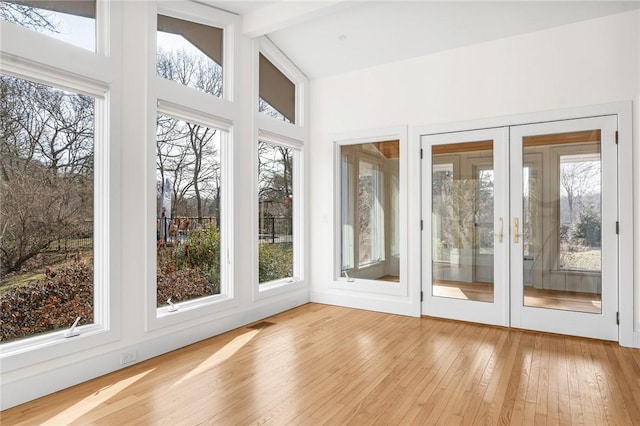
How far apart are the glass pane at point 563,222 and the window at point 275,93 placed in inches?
118

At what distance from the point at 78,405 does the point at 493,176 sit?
173 inches

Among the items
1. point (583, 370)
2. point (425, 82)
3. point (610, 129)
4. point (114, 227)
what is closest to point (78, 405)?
point (114, 227)

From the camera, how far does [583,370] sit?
10.1 feet

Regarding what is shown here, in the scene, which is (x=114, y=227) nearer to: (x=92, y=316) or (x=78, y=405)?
(x=92, y=316)

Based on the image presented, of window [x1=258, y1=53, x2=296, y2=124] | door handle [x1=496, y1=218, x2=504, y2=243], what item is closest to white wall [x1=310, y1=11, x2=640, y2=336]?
window [x1=258, y1=53, x2=296, y2=124]

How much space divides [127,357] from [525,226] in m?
4.16

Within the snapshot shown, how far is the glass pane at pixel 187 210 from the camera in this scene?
3.57 m

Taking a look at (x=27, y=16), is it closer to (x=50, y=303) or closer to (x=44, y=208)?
(x=44, y=208)

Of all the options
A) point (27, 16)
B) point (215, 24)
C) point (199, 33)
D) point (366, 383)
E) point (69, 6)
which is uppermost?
point (215, 24)

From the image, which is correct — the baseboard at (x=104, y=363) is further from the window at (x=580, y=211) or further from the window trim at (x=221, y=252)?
the window at (x=580, y=211)

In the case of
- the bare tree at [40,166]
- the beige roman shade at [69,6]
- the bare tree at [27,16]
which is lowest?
the bare tree at [40,166]

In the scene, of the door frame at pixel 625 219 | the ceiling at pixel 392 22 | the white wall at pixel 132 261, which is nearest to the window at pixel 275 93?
the ceiling at pixel 392 22

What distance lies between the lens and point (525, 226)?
416 cm

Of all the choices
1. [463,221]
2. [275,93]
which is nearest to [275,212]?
[275,93]
